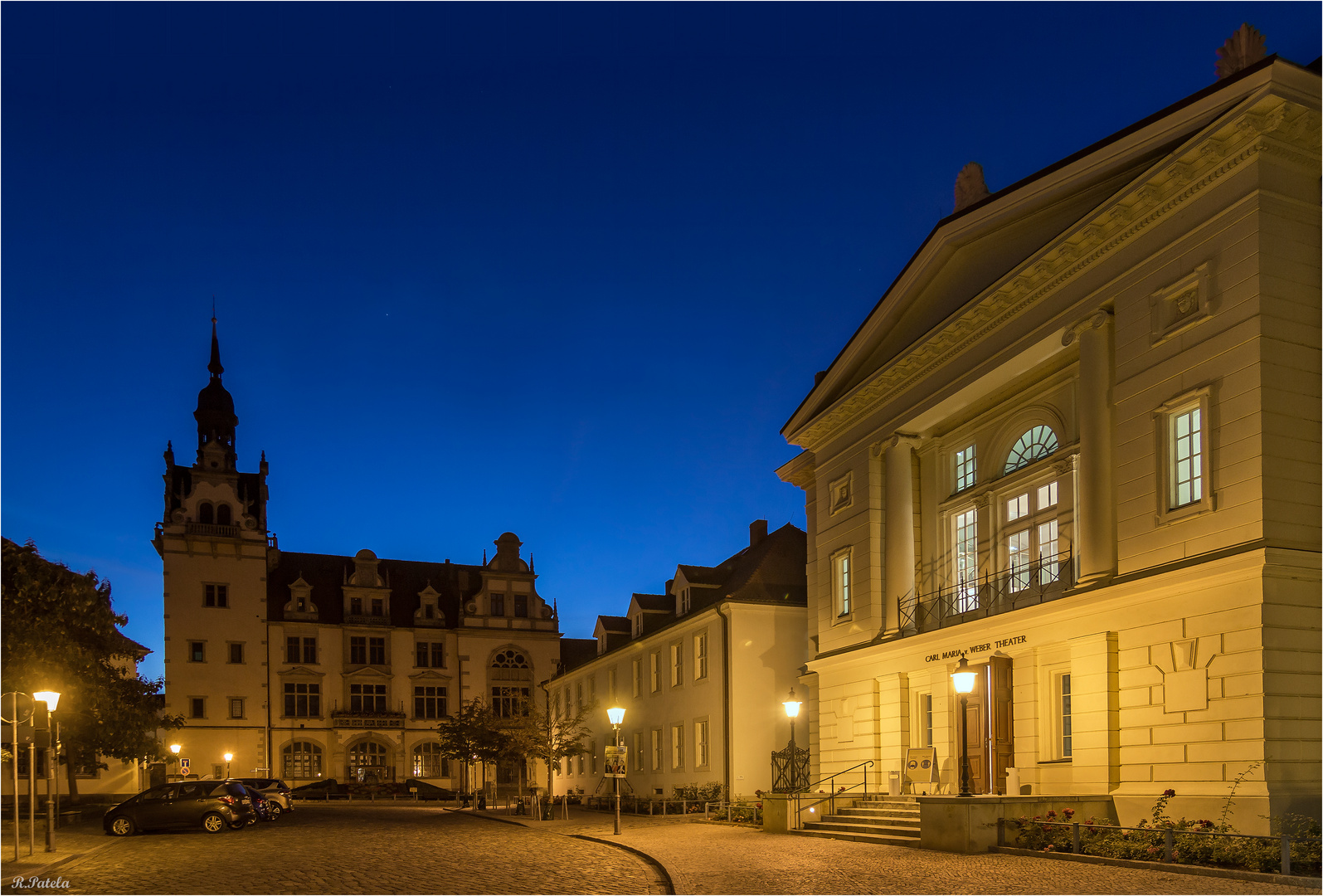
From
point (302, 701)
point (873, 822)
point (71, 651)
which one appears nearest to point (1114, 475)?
point (873, 822)

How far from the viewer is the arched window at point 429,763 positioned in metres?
72.5

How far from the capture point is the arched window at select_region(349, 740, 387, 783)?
71000mm

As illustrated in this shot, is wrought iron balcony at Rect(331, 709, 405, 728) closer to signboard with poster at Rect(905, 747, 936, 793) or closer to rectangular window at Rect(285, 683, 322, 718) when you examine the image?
rectangular window at Rect(285, 683, 322, 718)

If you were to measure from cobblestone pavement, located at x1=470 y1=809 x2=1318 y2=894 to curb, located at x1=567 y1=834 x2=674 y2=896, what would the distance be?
105 mm

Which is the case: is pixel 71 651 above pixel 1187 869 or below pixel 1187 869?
above

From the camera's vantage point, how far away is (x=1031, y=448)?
84.6ft

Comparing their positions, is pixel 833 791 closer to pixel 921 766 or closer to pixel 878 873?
pixel 921 766

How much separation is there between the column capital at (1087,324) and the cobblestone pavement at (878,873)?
32.5 ft

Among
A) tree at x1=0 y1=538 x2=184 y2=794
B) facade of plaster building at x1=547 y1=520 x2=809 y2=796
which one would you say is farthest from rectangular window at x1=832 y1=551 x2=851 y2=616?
tree at x1=0 y1=538 x2=184 y2=794

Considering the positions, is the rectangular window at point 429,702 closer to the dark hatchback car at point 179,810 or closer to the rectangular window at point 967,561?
the dark hatchback car at point 179,810

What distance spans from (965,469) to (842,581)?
552 cm

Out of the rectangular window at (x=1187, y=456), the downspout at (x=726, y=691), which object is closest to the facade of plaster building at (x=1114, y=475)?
the rectangular window at (x=1187, y=456)

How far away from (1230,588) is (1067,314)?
6905mm

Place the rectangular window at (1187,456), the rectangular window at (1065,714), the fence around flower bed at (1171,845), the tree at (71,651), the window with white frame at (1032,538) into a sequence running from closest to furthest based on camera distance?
1. the fence around flower bed at (1171,845)
2. the rectangular window at (1187,456)
3. the rectangular window at (1065,714)
4. the window with white frame at (1032,538)
5. the tree at (71,651)
